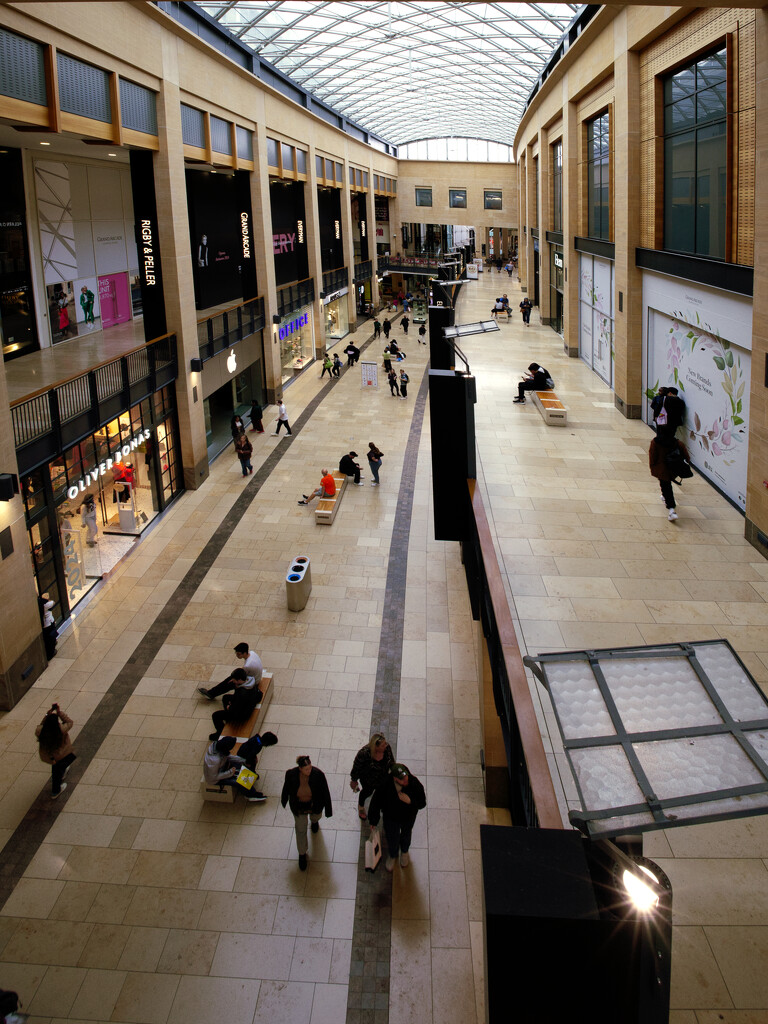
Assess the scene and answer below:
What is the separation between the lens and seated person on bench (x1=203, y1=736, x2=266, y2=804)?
9352 millimetres

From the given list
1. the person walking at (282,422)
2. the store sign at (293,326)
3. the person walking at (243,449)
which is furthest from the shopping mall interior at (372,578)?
the store sign at (293,326)

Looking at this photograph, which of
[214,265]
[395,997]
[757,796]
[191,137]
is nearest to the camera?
[757,796]

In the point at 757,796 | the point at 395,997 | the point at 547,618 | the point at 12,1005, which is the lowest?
the point at 395,997

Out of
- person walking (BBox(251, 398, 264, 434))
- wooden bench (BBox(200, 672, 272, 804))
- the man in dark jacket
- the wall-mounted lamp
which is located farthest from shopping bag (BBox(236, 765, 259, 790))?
person walking (BBox(251, 398, 264, 434))

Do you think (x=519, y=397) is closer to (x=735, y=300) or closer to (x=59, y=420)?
(x=735, y=300)

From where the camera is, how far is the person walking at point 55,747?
31.6 feet

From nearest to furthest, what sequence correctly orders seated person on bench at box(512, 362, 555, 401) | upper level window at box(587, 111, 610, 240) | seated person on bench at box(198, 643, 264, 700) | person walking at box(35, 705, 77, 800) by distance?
person walking at box(35, 705, 77, 800), seated person on bench at box(198, 643, 264, 700), seated person on bench at box(512, 362, 555, 401), upper level window at box(587, 111, 610, 240)

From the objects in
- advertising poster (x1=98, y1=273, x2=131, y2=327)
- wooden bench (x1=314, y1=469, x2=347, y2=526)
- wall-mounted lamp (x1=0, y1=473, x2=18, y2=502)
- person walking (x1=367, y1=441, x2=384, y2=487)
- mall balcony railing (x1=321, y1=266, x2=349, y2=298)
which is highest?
mall balcony railing (x1=321, y1=266, x2=349, y2=298)

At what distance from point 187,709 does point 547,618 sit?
5.42 metres

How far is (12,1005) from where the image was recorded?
642 centimetres

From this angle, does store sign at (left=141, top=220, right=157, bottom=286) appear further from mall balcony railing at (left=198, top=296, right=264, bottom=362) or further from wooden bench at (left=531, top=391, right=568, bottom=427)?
wooden bench at (left=531, top=391, right=568, bottom=427)

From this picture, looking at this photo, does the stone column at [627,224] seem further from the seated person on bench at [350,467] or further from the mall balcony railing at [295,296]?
the mall balcony railing at [295,296]

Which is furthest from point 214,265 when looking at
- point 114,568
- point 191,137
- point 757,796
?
Answer: point 757,796

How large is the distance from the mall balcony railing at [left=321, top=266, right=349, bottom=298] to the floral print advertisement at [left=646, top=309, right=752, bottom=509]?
25495 mm
